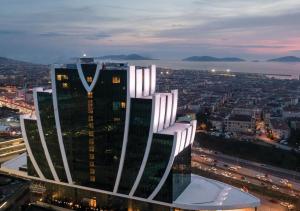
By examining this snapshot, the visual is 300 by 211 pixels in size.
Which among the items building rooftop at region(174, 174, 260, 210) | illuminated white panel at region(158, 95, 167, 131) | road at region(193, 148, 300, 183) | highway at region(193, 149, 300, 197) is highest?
illuminated white panel at region(158, 95, 167, 131)

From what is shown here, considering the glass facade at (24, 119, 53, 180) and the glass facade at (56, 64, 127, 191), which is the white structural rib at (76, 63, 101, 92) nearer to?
the glass facade at (56, 64, 127, 191)

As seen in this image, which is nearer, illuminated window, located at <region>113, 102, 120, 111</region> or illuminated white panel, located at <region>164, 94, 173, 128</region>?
illuminated window, located at <region>113, 102, 120, 111</region>

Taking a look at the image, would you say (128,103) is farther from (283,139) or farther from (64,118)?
(283,139)

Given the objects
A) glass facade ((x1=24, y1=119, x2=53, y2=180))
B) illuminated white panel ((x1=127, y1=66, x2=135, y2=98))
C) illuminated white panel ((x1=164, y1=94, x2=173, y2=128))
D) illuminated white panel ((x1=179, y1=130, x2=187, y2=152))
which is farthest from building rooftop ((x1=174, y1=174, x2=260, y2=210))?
glass facade ((x1=24, y1=119, x2=53, y2=180))

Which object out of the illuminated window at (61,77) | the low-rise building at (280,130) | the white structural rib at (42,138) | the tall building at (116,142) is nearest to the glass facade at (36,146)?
the tall building at (116,142)

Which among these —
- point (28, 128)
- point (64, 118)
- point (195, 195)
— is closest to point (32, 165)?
point (28, 128)

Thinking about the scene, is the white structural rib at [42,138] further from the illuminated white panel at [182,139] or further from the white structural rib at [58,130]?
the illuminated white panel at [182,139]

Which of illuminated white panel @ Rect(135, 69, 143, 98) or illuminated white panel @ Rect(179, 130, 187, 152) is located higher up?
illuminated white panel @ Rect(135, 69, 143, 98)

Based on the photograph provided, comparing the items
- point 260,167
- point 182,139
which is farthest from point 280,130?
point 182,139
